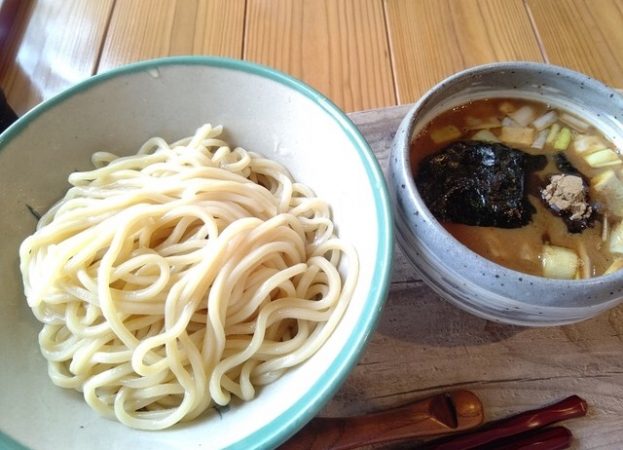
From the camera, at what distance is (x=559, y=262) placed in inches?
38.9

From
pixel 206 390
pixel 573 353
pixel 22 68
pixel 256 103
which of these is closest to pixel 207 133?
pixel 256 103

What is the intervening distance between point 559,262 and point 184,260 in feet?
2.37

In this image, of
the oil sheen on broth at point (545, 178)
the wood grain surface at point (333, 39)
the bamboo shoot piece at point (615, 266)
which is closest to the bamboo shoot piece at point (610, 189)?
the oil sheen on broth at point (545, 178)

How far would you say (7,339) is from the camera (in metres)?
0.98

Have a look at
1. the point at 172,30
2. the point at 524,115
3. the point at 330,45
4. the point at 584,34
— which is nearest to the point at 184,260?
the point at 524,115

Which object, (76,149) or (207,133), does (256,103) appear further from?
(76,149)

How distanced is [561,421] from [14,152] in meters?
1.21

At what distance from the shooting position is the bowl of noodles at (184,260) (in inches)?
35.9

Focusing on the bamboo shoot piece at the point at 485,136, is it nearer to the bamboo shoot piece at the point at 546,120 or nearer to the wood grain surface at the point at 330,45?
the bamboo shoot piece at the point at 546,120

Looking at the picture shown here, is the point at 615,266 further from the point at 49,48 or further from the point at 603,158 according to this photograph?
the point at 49,48

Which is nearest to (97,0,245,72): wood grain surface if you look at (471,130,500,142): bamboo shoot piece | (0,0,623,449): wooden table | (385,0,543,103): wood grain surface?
(0,0,623,449): wooden table

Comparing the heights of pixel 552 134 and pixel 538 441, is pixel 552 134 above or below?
above

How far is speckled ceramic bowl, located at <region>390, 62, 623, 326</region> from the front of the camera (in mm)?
864

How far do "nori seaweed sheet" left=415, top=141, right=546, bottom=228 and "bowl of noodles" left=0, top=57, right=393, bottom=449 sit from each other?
0.17 m
